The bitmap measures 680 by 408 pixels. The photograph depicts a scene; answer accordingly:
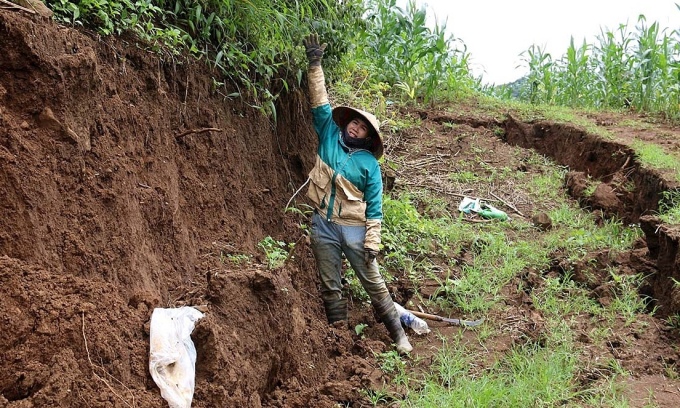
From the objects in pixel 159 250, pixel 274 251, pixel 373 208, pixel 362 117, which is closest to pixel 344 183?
pixel 373 208

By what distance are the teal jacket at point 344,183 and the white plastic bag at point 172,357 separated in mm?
2238

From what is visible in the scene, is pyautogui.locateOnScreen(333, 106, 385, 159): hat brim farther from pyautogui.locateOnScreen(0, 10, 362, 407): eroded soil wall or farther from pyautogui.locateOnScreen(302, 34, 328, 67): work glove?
pyautogui.locateOnScreen(0, 10, 362, 407): eroded soil wall

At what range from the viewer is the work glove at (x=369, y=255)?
5379mm

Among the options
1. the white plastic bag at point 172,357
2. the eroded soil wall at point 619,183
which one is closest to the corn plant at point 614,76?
the eroded soil wall at point 619,183

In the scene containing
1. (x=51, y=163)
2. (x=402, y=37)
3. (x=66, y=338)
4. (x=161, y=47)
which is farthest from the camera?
(x=402, y=37)

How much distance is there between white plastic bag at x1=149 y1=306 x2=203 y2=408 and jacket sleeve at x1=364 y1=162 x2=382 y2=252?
225 centimetres

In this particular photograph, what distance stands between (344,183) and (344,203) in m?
0.17

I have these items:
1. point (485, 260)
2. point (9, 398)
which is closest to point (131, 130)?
point (9, 398)

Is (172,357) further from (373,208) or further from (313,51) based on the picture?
(313,51)

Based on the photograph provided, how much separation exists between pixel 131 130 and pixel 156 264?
79cm

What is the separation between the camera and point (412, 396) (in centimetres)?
462

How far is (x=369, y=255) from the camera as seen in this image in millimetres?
5410

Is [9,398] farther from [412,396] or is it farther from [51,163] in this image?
[412,396]

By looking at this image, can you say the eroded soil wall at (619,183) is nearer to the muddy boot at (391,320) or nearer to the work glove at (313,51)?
the muddy boot at (391,320)
